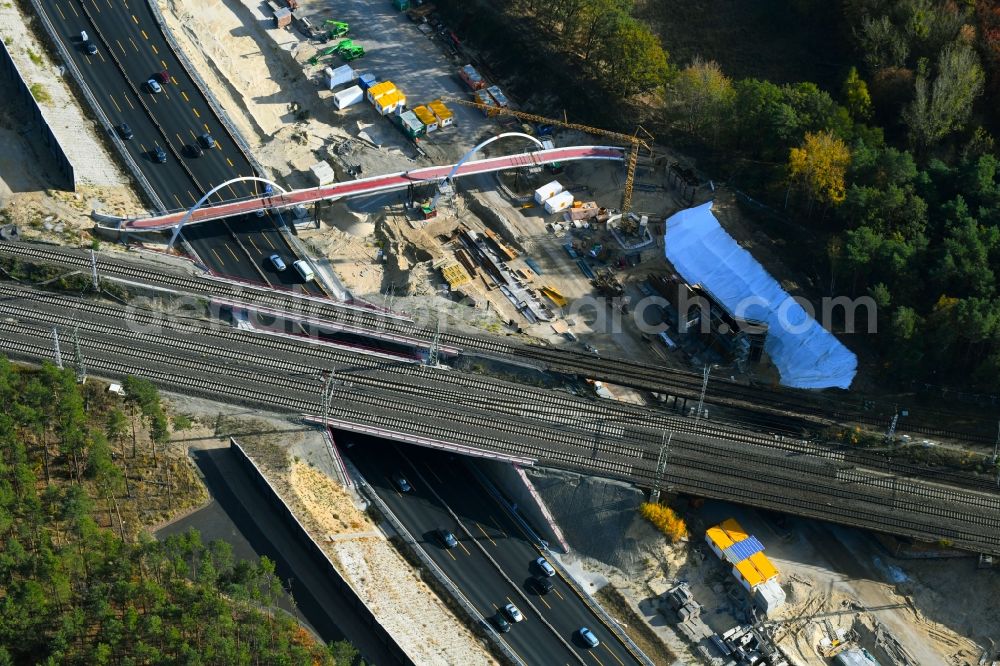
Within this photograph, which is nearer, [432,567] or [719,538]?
[432,567]

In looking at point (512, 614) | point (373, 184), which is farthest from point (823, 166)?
point (512, 614)

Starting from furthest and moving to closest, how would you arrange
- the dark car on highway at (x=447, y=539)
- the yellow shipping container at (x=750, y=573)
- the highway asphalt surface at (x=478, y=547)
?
the dark car on highway at (x=447, y=539) < the yellow shipping container at (x=750, y=573) < the highway asphalt surface at (x=478, y=547)

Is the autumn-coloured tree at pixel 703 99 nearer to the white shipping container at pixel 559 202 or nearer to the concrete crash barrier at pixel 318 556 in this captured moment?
the white shipping container at pixel 559 202

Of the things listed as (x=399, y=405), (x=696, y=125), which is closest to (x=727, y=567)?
(x=399, y=405)

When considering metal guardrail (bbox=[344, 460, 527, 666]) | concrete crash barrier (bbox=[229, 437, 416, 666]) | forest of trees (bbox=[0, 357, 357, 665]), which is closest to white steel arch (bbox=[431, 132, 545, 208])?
metal guardrail (bbox=[344, 460, 527, 666])

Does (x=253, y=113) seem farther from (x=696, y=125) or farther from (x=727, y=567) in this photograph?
(x=727, y=567)

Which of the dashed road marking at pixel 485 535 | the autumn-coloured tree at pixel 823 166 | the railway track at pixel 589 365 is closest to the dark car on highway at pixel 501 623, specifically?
the dashed road marking at pixel 485 535

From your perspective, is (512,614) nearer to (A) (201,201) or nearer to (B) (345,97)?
(A) (201,201)
